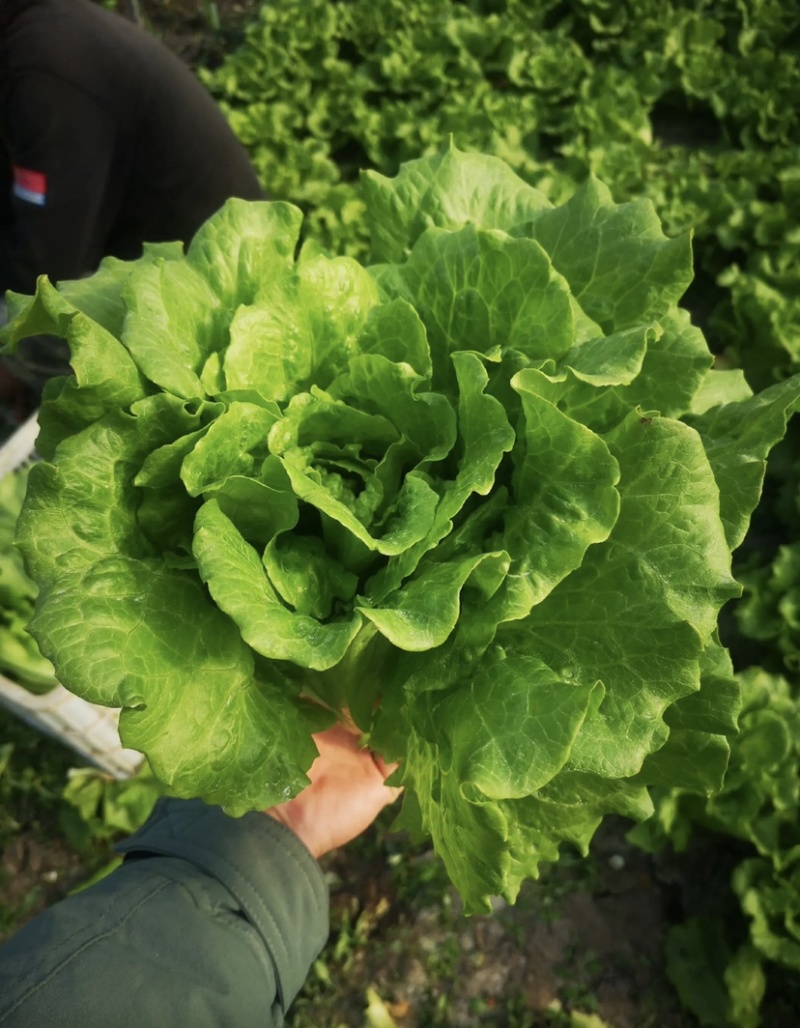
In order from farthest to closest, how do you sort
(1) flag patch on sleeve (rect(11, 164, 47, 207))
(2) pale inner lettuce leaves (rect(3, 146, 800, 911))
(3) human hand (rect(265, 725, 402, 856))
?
(1) flag patch on sleeve (rect(11, 164, 47, 207))
(3) human hand (rect(265, 725, 402, 856))
(2) pale inner lettuce leaves (rect(3, 146, 800, 911))

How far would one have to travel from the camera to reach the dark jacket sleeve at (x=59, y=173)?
2.41 metres

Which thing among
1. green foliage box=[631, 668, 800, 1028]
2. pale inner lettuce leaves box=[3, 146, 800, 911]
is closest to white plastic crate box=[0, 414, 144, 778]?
pale inner lettuce leaves box=[3, 146, 800, 911]

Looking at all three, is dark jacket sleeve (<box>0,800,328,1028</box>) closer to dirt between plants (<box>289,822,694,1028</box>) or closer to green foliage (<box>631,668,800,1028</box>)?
dirt between plants (<box>289,822,694,1028</box>)

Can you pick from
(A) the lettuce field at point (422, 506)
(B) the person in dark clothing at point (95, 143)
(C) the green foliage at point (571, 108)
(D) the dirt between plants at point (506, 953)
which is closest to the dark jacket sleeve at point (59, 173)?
(B) the person in dark clothing at point (95, 143)

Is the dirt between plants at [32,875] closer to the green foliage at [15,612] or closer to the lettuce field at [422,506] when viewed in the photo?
the green foliage at [15,612]

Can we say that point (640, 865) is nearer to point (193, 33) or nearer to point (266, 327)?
point (266, 327)

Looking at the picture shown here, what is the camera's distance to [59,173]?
8.36 feet

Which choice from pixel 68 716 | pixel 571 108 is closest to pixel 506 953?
pixel 68 716

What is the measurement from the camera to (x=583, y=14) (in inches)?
189

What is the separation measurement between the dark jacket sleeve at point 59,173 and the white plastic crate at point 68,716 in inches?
24.2

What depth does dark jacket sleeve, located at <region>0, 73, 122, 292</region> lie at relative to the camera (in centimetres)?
241


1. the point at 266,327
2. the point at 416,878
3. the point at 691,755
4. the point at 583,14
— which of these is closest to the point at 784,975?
the point at 416,878

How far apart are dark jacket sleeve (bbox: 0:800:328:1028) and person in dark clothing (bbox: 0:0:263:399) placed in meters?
1.83

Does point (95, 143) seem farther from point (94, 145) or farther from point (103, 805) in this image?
point (103, 805)
